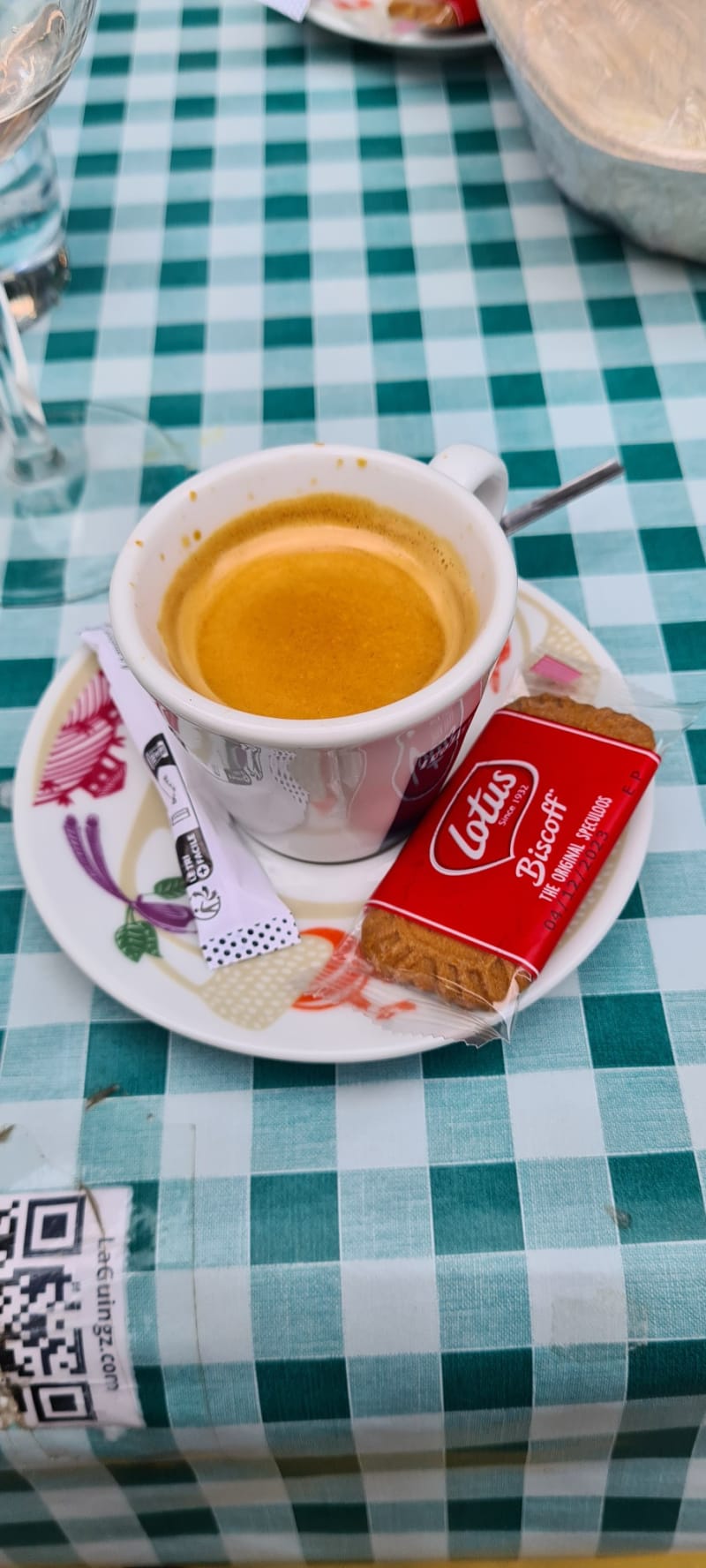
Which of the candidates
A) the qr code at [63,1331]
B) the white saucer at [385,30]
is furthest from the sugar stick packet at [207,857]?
the white saucer at [385,30]

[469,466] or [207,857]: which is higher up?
[469,466]

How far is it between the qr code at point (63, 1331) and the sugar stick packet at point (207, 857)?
0.40ft

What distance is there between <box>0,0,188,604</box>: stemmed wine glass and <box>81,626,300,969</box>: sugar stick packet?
129 millimetres

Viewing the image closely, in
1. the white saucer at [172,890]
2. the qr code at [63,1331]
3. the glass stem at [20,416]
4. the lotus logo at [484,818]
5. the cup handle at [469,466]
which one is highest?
the cup handle at [469,466]

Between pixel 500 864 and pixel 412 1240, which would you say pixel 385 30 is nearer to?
pixel 500 864

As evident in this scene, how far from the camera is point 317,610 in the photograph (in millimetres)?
556

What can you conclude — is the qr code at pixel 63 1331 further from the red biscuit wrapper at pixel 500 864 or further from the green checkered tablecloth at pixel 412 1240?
the red biscuit wrapper at pixel 500 864

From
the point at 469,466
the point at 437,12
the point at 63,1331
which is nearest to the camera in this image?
the point at 63,1331

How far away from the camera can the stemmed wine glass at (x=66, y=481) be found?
0.68 meters

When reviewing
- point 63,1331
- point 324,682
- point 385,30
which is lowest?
point 63,1331

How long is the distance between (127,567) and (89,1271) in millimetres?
279

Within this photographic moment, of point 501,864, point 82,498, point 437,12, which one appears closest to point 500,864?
point 501,864

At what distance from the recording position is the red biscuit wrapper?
449mm

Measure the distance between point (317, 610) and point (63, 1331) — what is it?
325 mm
